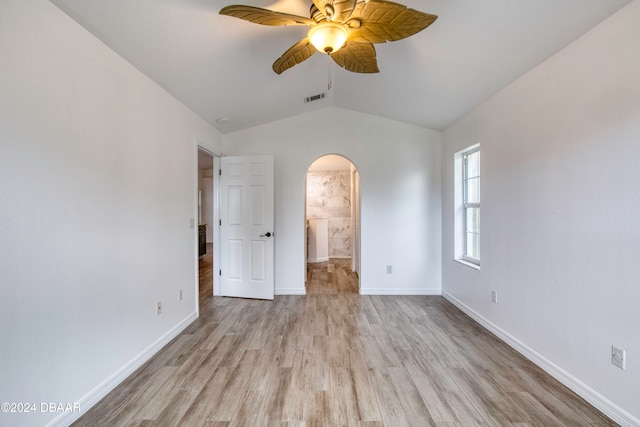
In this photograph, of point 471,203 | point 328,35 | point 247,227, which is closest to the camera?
point 328,35

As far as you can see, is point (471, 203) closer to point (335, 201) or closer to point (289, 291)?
point (289, 291)

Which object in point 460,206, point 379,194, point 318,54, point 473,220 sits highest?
point 318,54

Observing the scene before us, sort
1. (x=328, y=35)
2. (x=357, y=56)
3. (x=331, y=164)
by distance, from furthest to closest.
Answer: (x=331, y=164)
(x=357, y=56)
(x=328, y=35)

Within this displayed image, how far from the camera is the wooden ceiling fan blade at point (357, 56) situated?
5.15 ft

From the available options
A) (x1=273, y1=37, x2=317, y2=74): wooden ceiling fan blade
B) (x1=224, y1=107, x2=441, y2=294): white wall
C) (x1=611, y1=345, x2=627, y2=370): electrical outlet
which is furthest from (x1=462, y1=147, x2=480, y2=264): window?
(x1=273, y1=37, x2=317, y2=74): wooden ceiling fan blade

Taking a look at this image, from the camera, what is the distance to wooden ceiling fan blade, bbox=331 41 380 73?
157 centimetres

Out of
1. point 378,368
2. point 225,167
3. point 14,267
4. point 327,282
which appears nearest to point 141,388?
point 14,267

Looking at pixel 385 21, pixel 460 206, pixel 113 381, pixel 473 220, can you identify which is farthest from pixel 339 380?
pixel 460 206

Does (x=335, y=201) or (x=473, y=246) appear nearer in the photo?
(x=473, y=246)

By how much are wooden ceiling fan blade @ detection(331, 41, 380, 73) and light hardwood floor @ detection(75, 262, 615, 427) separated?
2.20 metres

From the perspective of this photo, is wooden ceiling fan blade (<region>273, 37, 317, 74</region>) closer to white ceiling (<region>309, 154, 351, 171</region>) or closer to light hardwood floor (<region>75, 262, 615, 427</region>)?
light hardwood floor (<region>75, 262, 615, 427</region>)

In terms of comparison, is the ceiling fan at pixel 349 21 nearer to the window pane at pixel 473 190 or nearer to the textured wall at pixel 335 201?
the window pane at pixel 473 190

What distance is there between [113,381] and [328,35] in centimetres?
260

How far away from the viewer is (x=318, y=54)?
243 centimetres
